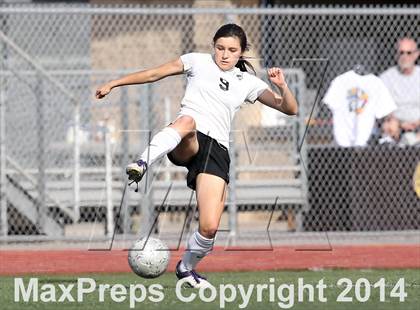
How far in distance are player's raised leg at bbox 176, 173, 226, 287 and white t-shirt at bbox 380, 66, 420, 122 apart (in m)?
6.56

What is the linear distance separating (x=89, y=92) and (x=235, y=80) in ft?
26.6

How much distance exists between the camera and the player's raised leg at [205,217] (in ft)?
30.8

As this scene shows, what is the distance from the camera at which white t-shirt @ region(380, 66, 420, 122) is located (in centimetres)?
1566

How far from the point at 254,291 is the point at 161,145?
1.54 m

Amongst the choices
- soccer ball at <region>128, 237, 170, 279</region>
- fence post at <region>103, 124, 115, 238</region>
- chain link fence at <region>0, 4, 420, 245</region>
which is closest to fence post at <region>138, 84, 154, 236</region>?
chain link fence at <region>0, 4, 420, 245</region>

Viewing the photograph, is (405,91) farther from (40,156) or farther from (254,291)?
(254,291)

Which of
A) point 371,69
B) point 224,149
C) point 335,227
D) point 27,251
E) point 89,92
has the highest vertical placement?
point 371,69

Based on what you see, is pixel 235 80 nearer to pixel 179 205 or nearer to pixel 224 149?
pixel 224 149

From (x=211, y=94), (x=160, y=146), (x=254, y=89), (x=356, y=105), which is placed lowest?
(x=160, y=146)

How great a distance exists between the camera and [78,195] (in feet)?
50.1

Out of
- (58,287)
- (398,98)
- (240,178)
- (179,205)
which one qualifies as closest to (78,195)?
(179,205)

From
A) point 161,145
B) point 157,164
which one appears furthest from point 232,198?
point 161,145

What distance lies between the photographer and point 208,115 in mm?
9531

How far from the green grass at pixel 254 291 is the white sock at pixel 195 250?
7.9 inches
